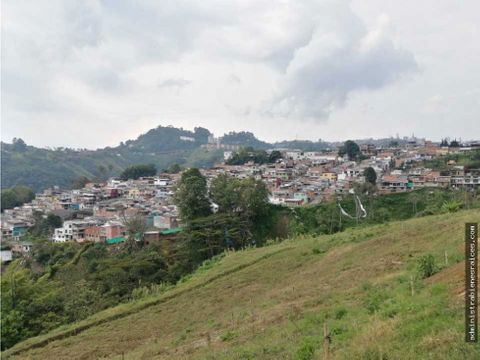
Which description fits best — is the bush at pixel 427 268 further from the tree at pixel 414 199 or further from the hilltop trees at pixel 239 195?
the tree at pixel 414 199

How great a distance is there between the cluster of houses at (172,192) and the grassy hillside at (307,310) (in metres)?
27.1

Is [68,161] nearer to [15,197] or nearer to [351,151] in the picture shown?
[15,197]

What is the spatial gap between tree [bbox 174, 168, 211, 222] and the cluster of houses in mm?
7971

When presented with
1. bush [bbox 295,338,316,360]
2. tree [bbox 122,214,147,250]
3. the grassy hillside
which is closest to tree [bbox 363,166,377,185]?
tree [bbox 122,214,147,250]

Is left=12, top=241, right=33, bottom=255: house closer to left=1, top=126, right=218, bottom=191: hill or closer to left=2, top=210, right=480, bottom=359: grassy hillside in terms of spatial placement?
left=2, top=210, right=480, bottom=359: grassy hillside

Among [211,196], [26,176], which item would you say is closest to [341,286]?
[211,196]

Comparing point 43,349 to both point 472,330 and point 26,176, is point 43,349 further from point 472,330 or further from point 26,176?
point 26,176

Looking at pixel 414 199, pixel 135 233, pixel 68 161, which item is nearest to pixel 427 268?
pixel 414 199

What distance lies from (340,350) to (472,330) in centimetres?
186

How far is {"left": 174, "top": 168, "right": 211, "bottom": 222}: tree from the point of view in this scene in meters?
38.6

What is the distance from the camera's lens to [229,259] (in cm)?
2609

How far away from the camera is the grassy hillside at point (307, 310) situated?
22.0ft

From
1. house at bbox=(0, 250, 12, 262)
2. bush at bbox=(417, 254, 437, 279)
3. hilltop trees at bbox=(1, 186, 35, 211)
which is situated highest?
bush at bbox=(417, 254, 437, 279)

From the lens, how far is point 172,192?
68.6 metres
